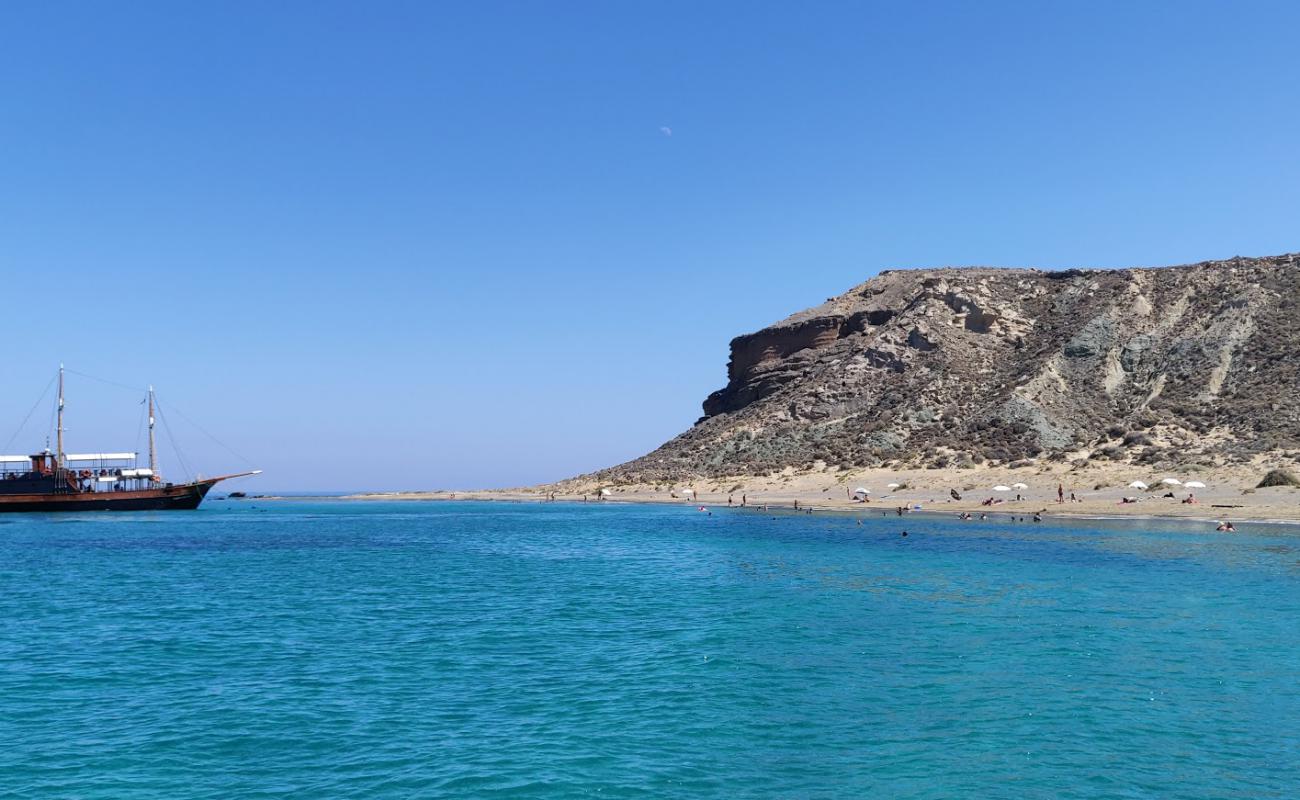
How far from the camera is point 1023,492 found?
2429 inches

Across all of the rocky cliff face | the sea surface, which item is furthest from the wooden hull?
the sea surface

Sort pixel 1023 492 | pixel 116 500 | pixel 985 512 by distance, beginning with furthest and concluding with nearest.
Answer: pixel 116 500 < pixel 1023 492 < pixel 985 512

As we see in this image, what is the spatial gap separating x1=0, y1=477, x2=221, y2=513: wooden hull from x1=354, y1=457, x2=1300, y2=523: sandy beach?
5434 cm

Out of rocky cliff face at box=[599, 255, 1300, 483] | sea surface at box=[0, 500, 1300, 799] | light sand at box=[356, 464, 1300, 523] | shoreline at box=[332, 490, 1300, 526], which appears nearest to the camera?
sea surface at box=[0, 500, 1300, 799]

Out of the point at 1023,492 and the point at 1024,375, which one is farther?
the point at 1024,375

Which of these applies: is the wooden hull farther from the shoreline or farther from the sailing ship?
the shoreline

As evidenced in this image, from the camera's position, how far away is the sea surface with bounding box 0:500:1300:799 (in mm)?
11414

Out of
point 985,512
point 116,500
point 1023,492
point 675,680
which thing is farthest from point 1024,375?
point 116,500

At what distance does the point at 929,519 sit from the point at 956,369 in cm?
3804

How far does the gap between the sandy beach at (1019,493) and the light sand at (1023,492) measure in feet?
0.18

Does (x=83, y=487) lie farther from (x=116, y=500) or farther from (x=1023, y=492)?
(x=1023, y=492)

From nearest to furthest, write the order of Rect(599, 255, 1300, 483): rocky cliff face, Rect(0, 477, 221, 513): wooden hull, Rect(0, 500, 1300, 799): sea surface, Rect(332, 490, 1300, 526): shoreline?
1. Rect(0, 500, 1300, 799): sea surface
2. Rect(332, 490, 1300, 526): shoreline
3. Rect(599, 255, 1300, 483): rocky cliff face
4. Rect(0, 477, 221, 513): wooden hull

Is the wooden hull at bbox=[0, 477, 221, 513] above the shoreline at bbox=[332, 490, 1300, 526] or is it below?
above

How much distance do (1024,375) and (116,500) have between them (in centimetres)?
9670
